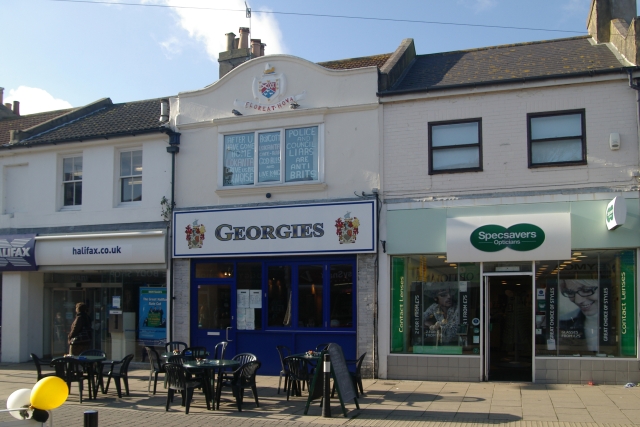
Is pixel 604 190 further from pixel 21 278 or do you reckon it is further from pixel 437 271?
pixel 21 278

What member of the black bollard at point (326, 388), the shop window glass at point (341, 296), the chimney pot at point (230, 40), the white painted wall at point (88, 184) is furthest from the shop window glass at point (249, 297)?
the chimney pot at point (230, 40)

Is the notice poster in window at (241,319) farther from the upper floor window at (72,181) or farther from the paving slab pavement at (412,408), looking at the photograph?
the upper floor window at (72,181)

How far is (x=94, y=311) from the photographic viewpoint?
18406 mm

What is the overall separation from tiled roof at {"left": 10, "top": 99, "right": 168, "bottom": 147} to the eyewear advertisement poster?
8.06 meters

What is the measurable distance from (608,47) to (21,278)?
55.4 ft

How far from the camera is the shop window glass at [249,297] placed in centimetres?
1582

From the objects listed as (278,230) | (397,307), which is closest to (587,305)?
(397,307)

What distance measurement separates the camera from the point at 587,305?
13195mm

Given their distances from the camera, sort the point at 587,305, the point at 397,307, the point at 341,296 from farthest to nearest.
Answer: the point at 341,296
the point at 397,307
the point at 587,305

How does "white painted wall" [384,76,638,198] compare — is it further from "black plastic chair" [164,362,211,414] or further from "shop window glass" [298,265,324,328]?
"black plastic chair" [164,362,211,414]

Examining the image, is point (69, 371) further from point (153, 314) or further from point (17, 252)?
point (17, 252)

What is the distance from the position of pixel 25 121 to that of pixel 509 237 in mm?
18473

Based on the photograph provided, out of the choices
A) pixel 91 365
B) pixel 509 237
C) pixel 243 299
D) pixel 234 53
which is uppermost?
pixel 234 53

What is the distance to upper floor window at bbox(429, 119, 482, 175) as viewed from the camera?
14.2m
